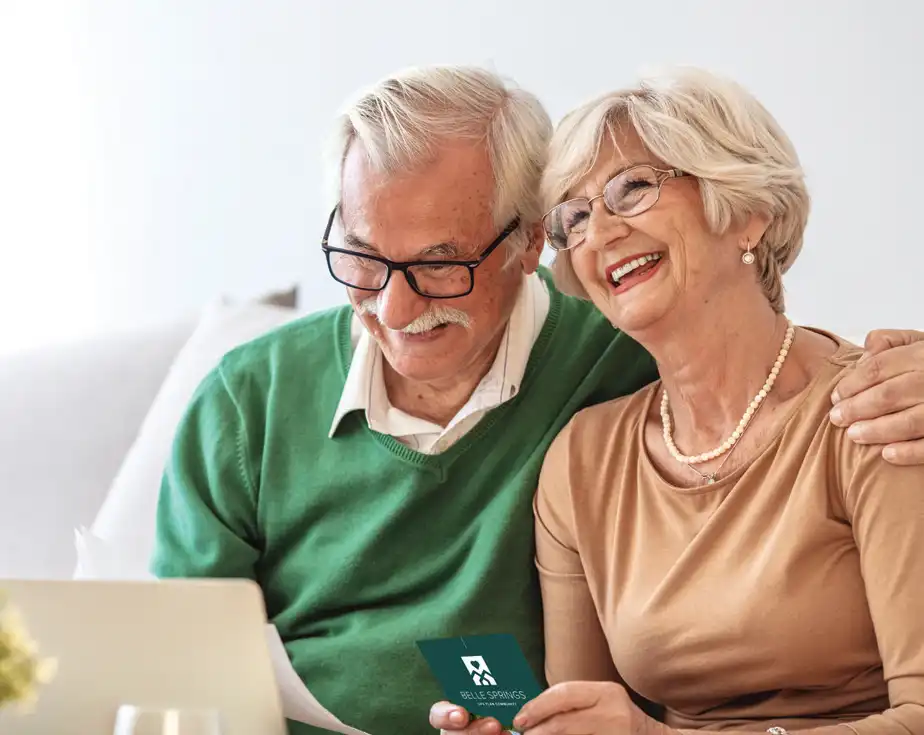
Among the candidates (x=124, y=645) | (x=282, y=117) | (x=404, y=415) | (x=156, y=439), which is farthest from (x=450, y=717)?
(x=282, y=117)

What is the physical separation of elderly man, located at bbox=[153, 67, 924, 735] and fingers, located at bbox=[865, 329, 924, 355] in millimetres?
433

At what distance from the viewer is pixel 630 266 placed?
1476mm

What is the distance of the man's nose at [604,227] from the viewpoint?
1.46m

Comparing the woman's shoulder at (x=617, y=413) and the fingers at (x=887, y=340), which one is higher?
the fingers at (x=887, y=340)

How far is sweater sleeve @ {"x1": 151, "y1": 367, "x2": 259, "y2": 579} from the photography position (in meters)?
1.85

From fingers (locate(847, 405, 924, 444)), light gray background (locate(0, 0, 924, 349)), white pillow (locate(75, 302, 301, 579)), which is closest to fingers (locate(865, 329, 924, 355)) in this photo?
fingers (locate(847, 405, 924, 444))

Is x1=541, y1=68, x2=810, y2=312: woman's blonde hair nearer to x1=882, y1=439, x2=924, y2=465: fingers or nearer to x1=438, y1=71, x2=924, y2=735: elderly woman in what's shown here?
x1=438, y1=71, x2=924, y2=735: elderly woman

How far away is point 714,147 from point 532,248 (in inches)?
14.6

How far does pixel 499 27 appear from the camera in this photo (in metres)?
2.61

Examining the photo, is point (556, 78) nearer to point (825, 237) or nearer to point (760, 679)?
point (825, 237)

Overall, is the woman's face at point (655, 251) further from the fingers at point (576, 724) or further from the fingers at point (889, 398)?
the fingers at point (576, 724)

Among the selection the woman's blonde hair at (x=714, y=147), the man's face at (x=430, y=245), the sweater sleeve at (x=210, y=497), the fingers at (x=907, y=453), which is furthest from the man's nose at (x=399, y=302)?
the fingers at (x=907, y=453)

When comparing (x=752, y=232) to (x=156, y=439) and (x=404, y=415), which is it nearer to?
(x=404, y=415)

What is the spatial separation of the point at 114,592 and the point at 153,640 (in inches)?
2.2
